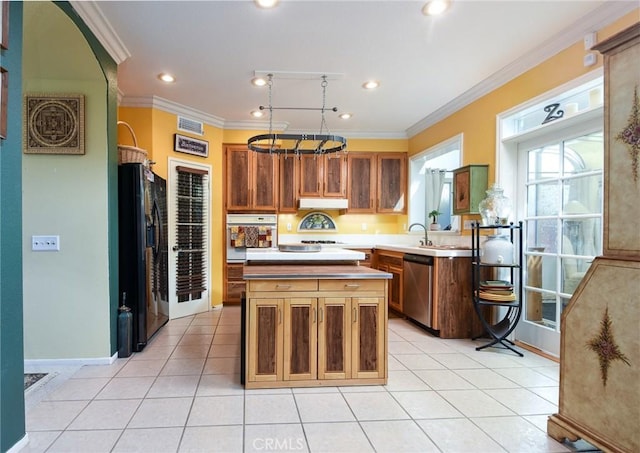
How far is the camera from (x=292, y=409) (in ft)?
7.09

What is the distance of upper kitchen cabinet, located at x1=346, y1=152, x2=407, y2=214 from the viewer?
223 inches

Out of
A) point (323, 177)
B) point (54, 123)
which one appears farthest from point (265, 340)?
point (323, 177)

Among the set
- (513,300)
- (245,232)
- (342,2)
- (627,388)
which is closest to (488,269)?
(513,300)

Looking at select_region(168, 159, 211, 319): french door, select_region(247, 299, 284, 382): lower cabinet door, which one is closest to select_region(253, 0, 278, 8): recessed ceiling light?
select_region(247, 299, 284, 382): lower cabinet door

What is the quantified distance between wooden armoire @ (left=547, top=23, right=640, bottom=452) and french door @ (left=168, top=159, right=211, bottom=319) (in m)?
4.07

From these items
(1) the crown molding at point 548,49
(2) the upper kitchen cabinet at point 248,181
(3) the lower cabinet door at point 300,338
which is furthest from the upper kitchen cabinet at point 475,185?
(2) the upper kitchen cabinet at point 248,181

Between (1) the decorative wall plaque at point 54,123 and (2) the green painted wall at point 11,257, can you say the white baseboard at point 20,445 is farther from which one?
(1) the decorative wall plaque at point 54,123

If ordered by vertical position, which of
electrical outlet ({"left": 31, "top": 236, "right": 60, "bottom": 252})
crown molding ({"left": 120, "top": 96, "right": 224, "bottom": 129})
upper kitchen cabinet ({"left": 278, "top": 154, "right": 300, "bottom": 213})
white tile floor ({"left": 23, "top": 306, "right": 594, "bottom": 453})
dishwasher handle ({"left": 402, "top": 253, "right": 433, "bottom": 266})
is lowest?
white tile floor ({"left": 23, "top": 306, "right": 594, "bottom": 453})

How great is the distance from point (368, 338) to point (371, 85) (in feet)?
8.79

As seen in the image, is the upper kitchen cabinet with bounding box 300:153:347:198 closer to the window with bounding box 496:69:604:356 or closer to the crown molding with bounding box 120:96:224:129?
the crown molding with bounding box 120:96:224:129

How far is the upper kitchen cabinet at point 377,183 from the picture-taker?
18.6 ft

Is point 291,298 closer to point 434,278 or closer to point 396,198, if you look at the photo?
point 434,278

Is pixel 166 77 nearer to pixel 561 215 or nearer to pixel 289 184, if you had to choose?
pixel 289 184

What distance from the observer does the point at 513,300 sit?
10.6 feet
